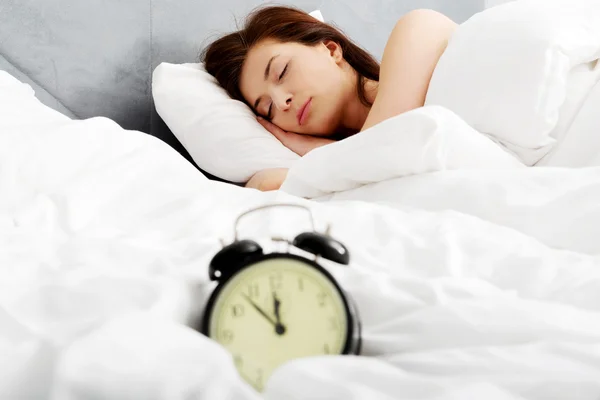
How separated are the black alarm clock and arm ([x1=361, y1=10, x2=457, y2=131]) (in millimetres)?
860

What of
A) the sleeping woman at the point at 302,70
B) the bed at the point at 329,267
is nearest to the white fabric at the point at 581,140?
the bed at the point at 329,267

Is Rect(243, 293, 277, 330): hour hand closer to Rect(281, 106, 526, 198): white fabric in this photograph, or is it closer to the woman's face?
Rect(281, 106, 526, 198): white fabric

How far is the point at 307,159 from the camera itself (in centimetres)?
100

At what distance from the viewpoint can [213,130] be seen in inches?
59.4

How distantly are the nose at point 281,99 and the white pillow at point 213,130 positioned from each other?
8 cm

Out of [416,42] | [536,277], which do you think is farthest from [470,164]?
[416,42]

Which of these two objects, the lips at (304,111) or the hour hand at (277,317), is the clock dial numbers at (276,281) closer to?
the hour hand at (277,317)

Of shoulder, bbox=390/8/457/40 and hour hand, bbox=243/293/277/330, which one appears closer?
hour hand, bbox=243/293/277/330

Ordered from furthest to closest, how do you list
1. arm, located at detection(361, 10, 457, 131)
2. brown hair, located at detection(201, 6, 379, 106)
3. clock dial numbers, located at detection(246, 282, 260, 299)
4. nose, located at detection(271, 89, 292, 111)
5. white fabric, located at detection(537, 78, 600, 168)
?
brown hair, located at detection(201, 6, 379, 106)
nose, located at detection(271, 89, 292, 111)
arm, located at detection(361, 10, 457, 131)
white fabric, located at detection(537, 78, 600, 168)
clock dial numbers, located at detection(246, 282, 260, 299)

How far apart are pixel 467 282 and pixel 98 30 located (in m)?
1.26

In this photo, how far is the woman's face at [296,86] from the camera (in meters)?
1.56

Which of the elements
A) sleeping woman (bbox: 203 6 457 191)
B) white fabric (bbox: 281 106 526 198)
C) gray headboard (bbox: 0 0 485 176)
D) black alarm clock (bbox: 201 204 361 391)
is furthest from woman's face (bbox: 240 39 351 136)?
black alarm clock (bbox: 201 204 361 391)

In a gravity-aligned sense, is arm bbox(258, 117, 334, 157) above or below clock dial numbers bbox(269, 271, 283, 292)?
below

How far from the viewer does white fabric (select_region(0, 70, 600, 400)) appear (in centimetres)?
37
